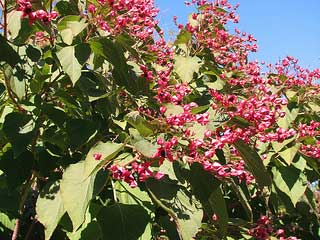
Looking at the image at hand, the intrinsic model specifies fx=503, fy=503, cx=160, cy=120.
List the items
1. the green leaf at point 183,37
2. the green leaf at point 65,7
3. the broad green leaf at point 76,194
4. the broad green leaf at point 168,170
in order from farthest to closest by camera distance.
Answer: the green leaf at point 183,37 < the green leaf at point 65,7 < the broad green leaf at point 168,170 < the broad green leaf at point 76,194

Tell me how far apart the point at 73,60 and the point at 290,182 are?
156cm

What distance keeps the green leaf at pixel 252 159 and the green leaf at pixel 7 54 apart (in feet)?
2.89

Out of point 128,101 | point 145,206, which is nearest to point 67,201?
point 145,206

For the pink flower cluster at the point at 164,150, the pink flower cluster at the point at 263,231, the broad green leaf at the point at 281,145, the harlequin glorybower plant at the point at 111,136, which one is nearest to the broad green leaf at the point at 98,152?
the harlequin glorybower plant at the point at 111,136

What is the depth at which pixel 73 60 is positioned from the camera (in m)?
1.73

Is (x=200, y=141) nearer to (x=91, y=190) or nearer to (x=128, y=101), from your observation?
(x=91, y=190)

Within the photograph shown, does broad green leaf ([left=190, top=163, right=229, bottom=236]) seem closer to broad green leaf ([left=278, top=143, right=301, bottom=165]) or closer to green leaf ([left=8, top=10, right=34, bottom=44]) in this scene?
green leaf ([left=8, top=10, right=34, bottom=44])

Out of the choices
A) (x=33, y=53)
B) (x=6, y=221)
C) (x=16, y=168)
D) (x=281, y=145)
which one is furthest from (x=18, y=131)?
(x=281, y=145)

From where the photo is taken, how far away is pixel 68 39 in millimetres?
1786

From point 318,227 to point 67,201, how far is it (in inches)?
97.6

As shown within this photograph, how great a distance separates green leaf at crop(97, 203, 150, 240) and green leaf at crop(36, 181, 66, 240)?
15 centimetres

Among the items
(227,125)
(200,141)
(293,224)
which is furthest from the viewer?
(293,224)

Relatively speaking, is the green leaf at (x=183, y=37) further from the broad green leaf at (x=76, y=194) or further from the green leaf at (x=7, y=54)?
the broad green leaf at (x=76, y=194)

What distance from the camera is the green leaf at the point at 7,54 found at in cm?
183
